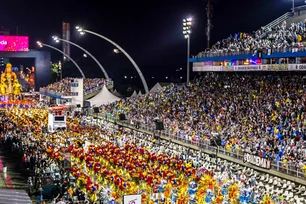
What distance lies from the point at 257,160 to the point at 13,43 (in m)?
72.0

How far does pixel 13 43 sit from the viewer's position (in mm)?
90812

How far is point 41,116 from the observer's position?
156ft

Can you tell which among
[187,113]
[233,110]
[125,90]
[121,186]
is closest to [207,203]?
[121,186]

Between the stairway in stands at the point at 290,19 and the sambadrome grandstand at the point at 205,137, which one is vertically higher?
the stairway in stands at the point at 290,19

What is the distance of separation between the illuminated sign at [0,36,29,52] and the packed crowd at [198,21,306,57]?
167ft

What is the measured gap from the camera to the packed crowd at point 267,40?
126 ft

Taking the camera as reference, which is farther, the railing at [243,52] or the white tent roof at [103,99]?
the white tent roof at [103,99]

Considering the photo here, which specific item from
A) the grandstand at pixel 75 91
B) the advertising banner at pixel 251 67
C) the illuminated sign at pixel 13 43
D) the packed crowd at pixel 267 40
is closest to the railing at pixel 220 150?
the advertising banner at pixel 251 67

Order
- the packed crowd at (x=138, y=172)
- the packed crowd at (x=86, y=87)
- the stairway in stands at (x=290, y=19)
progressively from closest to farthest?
1. the packed crowd at (x=138, y=172)
2. the stairway in stands at (x=290, y=19)
3. the packed crowd at (x=86, y=87)

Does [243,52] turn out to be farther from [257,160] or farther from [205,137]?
[257,160]

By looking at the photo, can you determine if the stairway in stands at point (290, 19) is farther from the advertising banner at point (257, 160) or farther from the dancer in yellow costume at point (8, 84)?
the dancer in yellow costume at point (8, 84)

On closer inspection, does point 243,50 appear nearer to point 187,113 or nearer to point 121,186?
point 187,113

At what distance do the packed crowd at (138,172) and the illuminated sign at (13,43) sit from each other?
5543cm

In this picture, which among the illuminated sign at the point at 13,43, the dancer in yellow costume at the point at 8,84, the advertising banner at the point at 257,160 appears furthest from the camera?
the illuminated sign at the point at 13,43
